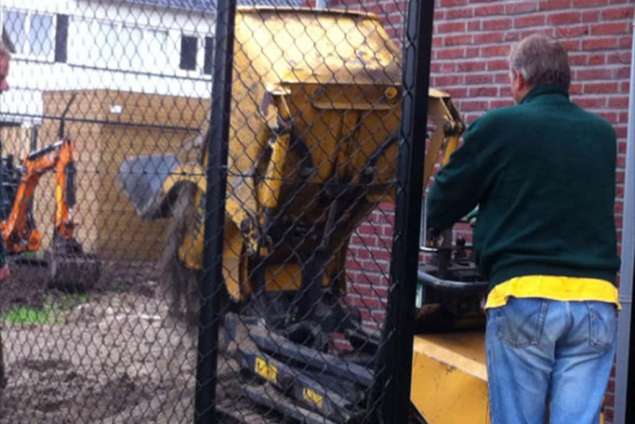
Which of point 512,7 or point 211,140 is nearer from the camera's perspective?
point 211,140

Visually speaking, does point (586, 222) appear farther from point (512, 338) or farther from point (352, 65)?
point (352, 65)

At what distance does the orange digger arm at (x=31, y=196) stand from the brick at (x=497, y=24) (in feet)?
20.6

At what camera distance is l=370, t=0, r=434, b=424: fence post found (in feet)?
10.4

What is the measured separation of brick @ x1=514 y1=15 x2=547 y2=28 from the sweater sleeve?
2.78 metres

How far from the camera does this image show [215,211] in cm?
332

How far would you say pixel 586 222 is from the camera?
3.34 meters

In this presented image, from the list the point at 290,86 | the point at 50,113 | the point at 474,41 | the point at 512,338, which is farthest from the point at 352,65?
the point at 50,113

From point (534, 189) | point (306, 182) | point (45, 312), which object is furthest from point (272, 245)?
point (45, 312)

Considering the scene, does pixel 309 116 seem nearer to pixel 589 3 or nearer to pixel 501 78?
pixel 501 78

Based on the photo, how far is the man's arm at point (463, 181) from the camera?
130 inches

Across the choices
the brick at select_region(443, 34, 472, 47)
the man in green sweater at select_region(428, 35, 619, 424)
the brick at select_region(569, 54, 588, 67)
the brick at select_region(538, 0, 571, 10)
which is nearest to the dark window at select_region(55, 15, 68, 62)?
the brick at select_region(443, 34, 472, 47)

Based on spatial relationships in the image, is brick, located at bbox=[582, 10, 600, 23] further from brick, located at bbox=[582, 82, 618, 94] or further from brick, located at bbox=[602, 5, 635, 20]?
brick, located at bbox=[582, 82, 618, 94]

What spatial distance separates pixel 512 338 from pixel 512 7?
10.5 feet

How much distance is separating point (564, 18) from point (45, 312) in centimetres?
635
